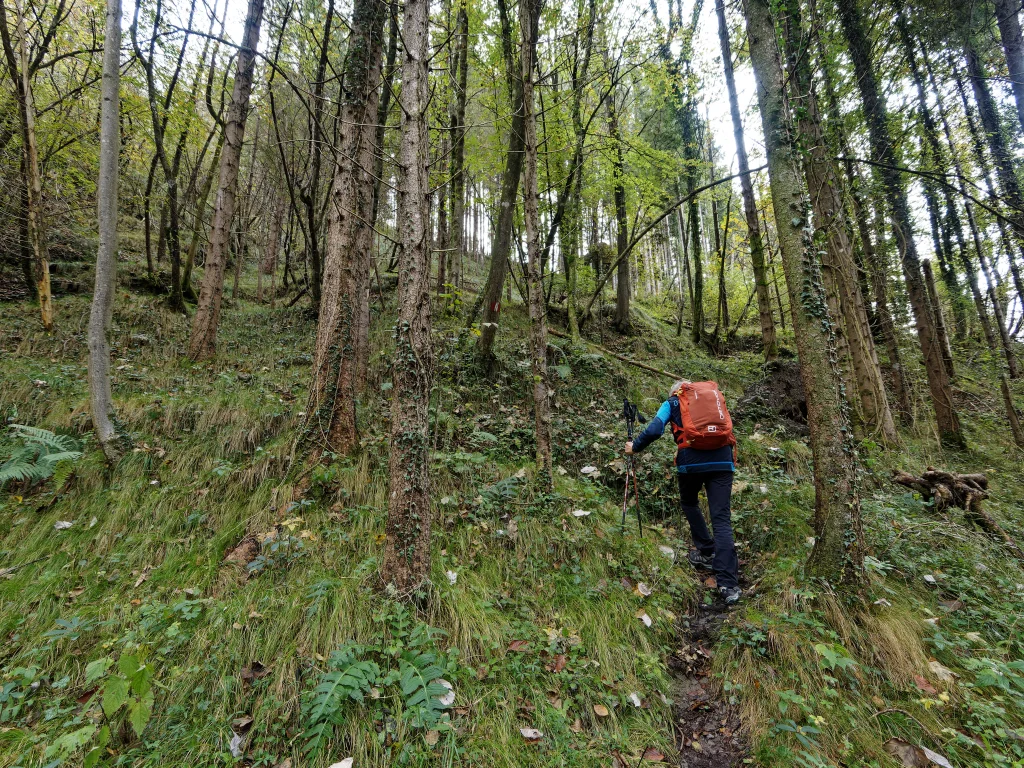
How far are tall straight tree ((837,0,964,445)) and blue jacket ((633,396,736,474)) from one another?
808cm

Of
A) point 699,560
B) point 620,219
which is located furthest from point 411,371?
point 620,219

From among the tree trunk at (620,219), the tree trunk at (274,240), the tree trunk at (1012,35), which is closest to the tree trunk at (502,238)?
the tree trunk at (620,219)

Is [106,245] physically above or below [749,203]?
below

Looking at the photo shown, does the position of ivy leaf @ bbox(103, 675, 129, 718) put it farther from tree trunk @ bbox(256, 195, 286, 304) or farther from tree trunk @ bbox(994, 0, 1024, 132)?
tree trunk @ bbox(994, 0, 1024, 132)

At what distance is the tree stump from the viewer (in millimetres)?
4649

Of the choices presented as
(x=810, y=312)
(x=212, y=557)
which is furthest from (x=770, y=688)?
(x=212, y=557)

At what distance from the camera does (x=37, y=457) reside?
14.0 ft

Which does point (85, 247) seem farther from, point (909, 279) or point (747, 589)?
point (909, 279)

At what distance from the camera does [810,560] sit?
355cm

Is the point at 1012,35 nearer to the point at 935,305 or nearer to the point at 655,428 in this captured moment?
the point at 935,305

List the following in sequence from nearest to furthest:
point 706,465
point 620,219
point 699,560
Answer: point 706,465, point 699,560, point 620,219

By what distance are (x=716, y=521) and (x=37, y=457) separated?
7.30m

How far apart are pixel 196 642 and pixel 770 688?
4168 mm

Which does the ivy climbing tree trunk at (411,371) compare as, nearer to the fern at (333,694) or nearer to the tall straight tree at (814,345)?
the fern at (333,694)
